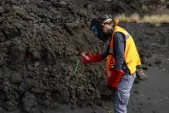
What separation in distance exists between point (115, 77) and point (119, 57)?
0.34m

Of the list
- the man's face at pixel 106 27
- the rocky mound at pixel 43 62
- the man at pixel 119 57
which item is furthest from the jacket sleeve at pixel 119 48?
the rocky mound at pixel 43 62

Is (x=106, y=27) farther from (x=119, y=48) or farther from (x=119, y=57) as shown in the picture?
(x=119, y=57)

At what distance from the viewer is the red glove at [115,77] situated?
715 centimetres

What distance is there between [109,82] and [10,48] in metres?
3.27

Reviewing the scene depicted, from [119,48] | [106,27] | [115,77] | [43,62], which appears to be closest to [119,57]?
[119,48]

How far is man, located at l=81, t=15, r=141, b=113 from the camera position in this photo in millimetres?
7098

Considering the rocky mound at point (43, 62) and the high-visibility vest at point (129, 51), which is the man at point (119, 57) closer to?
the high-visibility vest at point (129, 51)

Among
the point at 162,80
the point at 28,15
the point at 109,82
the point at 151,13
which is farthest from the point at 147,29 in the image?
the point at 109,82

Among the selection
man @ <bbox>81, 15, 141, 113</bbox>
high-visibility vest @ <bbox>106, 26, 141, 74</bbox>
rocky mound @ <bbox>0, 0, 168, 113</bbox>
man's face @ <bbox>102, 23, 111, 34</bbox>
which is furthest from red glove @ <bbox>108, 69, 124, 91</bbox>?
rocky mound @ <bbox>0, 0, 168, 113</bbox>

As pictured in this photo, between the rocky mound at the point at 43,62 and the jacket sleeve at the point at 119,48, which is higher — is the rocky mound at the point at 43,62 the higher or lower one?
the lower one

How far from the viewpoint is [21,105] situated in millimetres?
9227

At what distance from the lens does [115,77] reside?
7188mm

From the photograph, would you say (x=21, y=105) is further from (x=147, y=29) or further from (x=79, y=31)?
(x=147, y=29)

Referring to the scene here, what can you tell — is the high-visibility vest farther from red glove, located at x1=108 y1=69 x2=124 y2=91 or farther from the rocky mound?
the rocky mound
